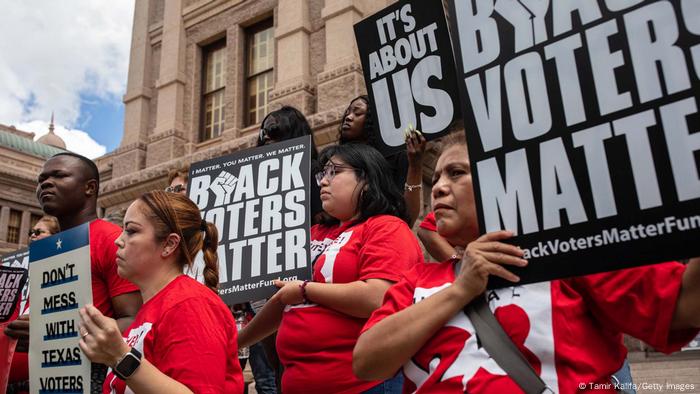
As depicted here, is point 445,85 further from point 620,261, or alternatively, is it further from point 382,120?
point 620,261

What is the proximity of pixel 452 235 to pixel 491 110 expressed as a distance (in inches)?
15.5

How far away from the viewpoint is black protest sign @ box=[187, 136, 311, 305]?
294 cm

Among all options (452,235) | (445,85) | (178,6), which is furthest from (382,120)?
(178,6)

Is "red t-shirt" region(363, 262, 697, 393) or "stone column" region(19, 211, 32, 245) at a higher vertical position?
"stone column" region(19, 211, 32, 245)

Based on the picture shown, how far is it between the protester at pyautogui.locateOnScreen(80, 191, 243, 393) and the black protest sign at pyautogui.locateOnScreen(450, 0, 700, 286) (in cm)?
100

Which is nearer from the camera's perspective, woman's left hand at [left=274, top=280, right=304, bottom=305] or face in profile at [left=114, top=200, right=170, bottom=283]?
face in profile at [left=114, top=200, right=170, bottom=283]

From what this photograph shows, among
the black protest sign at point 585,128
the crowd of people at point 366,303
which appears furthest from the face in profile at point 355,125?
the black protest sign at point 585,128

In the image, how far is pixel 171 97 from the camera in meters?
12.4

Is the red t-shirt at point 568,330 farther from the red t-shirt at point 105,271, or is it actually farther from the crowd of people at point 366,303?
the red t-shirt at point 105,271

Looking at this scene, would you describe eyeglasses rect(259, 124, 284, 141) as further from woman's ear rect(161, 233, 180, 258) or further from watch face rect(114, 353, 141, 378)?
watch face rect(114, 353, 141, 378)

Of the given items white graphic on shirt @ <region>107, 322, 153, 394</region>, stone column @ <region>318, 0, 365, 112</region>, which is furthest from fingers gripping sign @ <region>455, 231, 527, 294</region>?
stone column @ <region>318, 0, 365, 112</region>

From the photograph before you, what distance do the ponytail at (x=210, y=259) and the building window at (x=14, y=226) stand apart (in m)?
27.6

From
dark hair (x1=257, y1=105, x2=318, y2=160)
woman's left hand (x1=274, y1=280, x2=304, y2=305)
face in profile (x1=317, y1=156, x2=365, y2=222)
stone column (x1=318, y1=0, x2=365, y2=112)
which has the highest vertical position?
stone column (x1=318, y1=0, x2=365, y2=112)

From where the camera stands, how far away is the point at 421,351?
160cm
